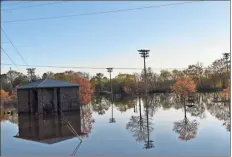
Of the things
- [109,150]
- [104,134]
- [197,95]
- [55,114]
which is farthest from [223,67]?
[109,150]

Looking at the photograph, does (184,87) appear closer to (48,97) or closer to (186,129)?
(48,97)

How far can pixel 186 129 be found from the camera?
20.1ft

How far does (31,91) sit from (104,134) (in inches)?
249

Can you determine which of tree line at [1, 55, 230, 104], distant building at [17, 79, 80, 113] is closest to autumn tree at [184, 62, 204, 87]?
tree line at [1, 55, 230, 104]

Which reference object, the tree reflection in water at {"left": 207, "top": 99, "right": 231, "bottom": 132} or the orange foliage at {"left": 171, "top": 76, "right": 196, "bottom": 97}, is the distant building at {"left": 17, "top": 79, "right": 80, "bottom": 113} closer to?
the tree reflection in water at {"left": 207, "top": 99, "right": 231, "bottom": 132}

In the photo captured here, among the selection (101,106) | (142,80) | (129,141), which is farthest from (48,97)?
(142,80)

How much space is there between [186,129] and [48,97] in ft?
21.4

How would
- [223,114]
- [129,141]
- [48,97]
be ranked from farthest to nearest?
[48,97] → [223,114] → [129,141]

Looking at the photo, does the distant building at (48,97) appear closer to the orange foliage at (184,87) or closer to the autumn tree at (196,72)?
the orange foliage at (184,87)

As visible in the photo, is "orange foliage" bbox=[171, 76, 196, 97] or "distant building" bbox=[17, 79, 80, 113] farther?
"orange foliage" bbox=[171, 76, 196, 97]

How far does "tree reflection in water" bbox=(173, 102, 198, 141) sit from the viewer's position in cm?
530

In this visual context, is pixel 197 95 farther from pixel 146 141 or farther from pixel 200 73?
pixel 146 141

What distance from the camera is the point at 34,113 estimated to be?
11133mm

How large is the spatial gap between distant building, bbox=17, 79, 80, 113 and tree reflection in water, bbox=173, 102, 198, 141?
530 centimetres
